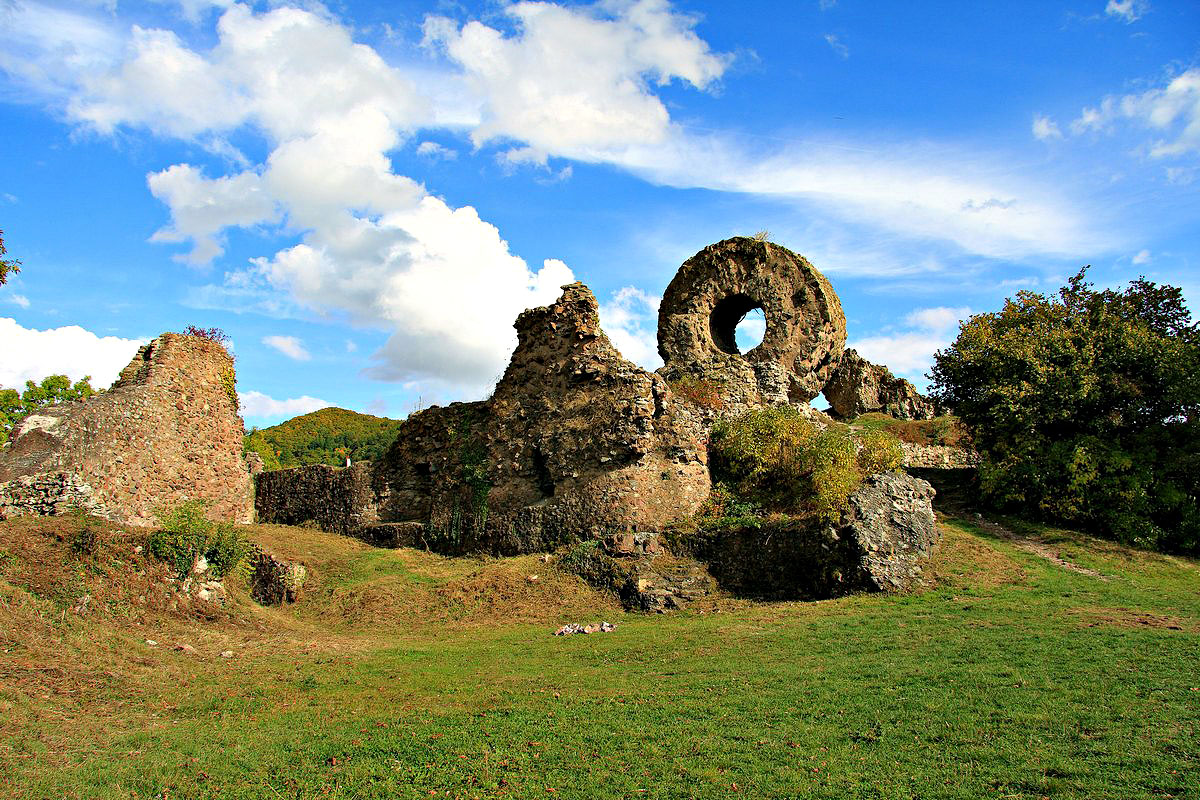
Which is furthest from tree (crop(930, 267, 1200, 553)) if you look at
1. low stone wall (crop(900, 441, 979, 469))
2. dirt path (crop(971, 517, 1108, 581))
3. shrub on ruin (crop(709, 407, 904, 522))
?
shrub on ruin (crop(709, 407, 904, 522))

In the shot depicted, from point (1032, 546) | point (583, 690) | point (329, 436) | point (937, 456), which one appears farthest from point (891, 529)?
point (329, 436)

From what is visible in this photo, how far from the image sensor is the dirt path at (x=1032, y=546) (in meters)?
17.0

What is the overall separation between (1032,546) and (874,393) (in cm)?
1548

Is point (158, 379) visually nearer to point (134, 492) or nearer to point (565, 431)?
point (134, 492)

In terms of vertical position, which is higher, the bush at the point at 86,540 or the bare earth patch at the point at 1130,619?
the bush at the point at 86,540

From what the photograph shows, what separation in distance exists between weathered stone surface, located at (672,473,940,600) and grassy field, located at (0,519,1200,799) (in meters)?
0.70

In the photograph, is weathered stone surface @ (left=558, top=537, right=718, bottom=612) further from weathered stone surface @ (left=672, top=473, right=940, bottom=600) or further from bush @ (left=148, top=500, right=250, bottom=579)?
bush @ (left=148, top=500, right=250, bottom=579)

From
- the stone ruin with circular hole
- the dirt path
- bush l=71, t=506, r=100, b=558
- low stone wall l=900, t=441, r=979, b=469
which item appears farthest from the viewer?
low stone wall l=900, t=441, r=979, b=469

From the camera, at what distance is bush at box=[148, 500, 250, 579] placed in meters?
14.3

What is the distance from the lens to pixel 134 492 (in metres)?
18.7

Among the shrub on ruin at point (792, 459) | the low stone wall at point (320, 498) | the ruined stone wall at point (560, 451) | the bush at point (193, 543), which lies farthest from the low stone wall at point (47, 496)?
the shrub on ruin at point (792, 459)

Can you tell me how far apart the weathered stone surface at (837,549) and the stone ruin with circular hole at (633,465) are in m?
0.03

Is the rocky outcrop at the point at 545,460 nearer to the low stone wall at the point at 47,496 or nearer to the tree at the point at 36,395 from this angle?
the low stone wall at the point at 47,496

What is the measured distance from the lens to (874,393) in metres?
33.5
